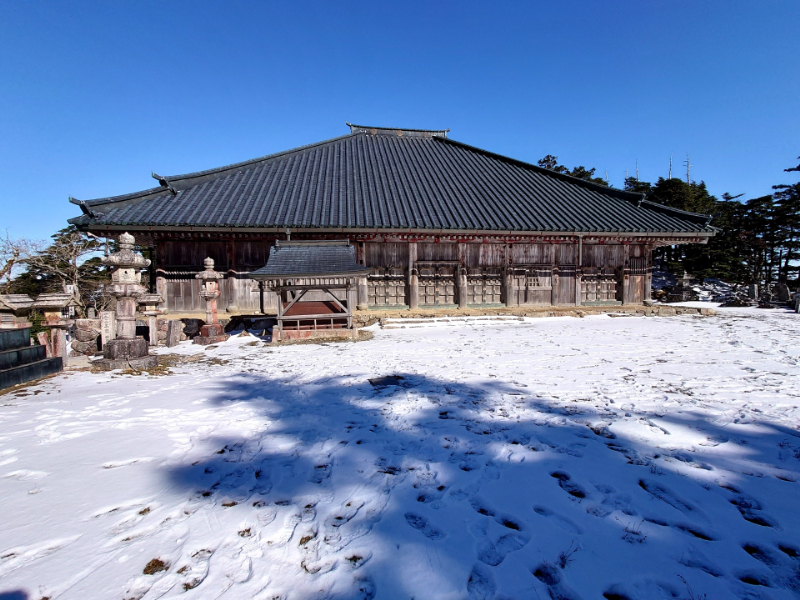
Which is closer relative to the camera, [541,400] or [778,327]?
[541,400]

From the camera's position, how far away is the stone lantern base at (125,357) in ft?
21.2

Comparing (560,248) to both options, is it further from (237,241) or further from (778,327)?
(237,241)

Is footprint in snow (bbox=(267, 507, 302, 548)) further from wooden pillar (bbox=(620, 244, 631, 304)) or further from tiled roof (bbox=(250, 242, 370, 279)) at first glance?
wooden pillar (bbox=(620, 244, 631, 304))

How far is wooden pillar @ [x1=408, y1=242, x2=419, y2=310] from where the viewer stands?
42.4 ft

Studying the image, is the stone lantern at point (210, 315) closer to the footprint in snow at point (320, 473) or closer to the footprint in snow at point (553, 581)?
the footprint in snow at point (320, 473)

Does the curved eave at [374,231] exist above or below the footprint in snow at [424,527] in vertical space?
above

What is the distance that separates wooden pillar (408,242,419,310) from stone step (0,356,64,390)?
953cm

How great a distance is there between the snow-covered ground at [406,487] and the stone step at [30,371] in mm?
481

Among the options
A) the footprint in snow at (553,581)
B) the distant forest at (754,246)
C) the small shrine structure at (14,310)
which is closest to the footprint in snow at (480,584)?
the footprint in snow at (553,581)

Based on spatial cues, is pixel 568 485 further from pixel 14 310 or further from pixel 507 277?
pixel 507 277

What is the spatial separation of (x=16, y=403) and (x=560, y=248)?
15610 millimetres

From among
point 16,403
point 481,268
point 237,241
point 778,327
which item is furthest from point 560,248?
point 16,403

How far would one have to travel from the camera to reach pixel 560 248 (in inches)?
557

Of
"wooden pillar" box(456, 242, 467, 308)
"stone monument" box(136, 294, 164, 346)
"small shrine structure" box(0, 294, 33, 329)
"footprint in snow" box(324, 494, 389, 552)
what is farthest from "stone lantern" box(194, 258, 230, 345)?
"wooden pillar" box(456, 242, 467, 308)
